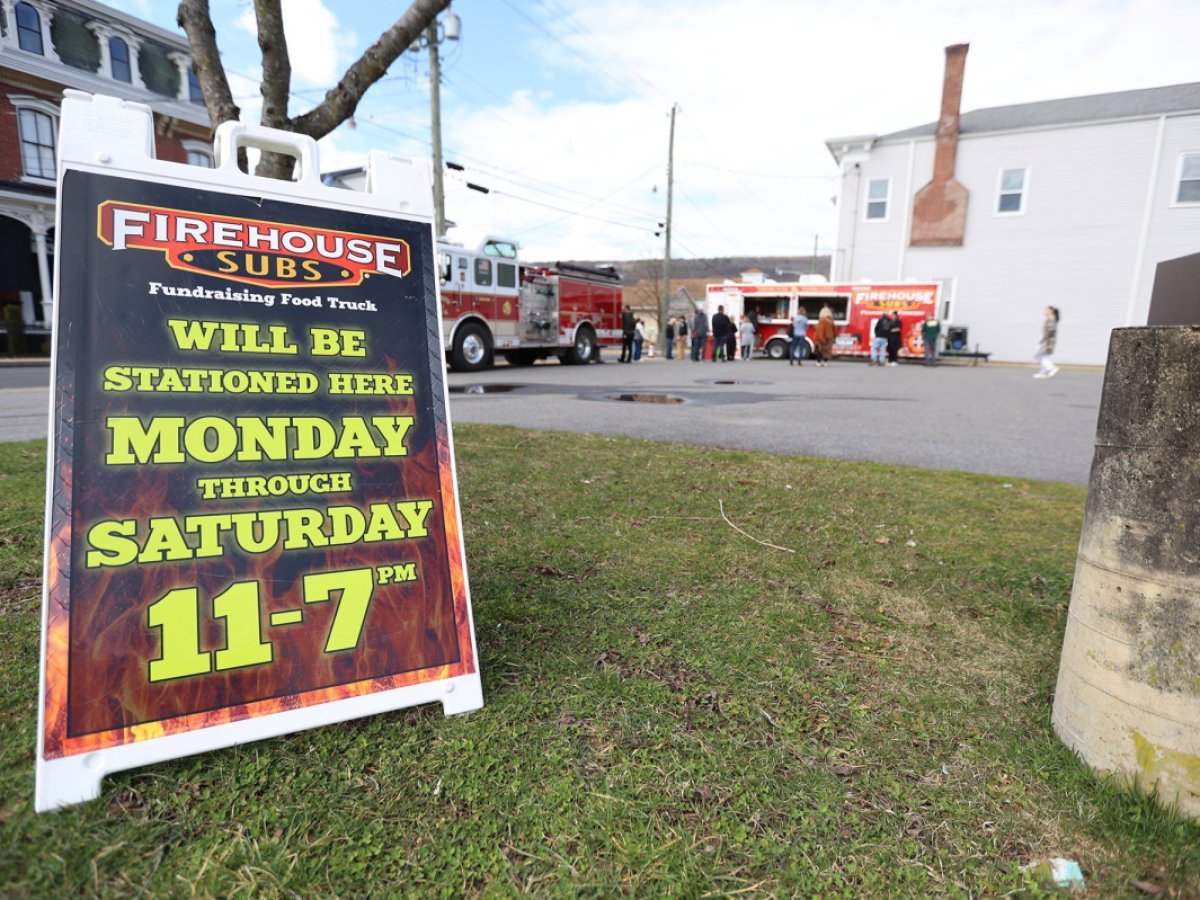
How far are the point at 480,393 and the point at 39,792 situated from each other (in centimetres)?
919

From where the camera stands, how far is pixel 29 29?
585 inches

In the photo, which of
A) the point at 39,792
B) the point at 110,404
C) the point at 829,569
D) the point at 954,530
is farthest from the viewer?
the point at 954,530

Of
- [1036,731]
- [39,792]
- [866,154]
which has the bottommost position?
[1036,731]

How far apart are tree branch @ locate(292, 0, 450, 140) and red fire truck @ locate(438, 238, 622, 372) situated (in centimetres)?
967

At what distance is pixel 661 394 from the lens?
36.3ft

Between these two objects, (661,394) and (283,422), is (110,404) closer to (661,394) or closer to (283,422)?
(283,422)

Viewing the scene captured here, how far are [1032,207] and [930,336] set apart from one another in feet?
27.1

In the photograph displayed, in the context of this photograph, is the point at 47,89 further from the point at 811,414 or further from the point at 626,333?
the point at 811,414

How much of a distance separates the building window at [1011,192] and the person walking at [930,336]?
6.92 m

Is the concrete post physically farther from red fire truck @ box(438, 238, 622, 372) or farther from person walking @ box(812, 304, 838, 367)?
person walking @ box(812, 304, 838, 367)

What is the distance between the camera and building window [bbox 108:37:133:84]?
55.2 feet

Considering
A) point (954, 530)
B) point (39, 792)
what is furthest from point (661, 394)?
point (39, 792)

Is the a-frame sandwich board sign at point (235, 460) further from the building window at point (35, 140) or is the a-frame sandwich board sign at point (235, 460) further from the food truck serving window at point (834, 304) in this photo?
the food truck serving window at point (834, 304)

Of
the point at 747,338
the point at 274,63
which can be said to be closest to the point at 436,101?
the point at 747,338
